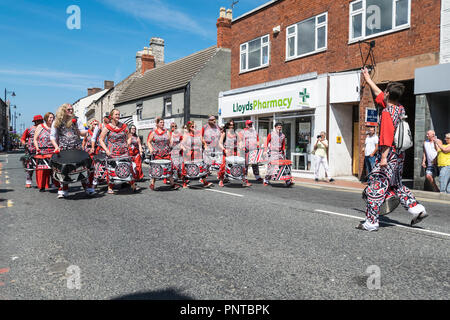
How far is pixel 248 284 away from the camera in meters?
3.27

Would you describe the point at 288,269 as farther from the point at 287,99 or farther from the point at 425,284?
the point at 287,99

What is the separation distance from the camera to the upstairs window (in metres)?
19.5

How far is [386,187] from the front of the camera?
507 centimetres

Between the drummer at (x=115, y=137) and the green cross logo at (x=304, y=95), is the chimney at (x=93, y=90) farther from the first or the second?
the drummer at (x=115, y=137)

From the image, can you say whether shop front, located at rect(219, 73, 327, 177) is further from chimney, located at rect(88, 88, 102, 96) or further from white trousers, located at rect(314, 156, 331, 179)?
chimney, located at rect(88, 88, 102, 96)

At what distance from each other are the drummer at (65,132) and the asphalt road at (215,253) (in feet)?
5.00

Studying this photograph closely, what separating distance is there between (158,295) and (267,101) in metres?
16.4

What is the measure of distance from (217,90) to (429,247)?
23607 mm

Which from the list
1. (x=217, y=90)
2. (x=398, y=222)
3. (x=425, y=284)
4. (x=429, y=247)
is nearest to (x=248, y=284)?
(x=425, y=284)

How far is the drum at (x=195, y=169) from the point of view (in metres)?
10.3

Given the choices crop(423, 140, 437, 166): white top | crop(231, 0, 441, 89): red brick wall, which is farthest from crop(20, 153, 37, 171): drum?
crop(231, 0, 441, 89): red brick wall

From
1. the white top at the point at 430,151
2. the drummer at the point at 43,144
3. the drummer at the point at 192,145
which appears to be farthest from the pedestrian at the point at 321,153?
the drummer at the point at 43,144

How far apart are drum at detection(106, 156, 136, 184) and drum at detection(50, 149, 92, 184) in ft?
1.84

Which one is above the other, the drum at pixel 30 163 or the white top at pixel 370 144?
the white top at pixel 370 144
